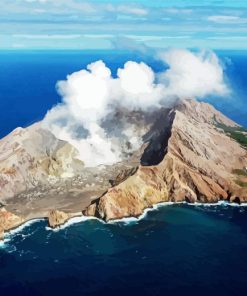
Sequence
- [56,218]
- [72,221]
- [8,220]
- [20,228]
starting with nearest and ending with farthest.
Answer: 1. [8,220]
2. [20,228]
3. [56,218]
4. [72,221]

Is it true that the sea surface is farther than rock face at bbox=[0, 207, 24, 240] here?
No

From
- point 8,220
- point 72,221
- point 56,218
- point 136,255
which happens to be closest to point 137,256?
point 136,255

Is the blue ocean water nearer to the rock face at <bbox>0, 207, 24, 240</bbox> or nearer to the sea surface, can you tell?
the sea surface

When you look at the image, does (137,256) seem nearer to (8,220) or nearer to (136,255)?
(136,255)

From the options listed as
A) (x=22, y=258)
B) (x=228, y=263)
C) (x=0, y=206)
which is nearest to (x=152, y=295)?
(x=228, y=263)

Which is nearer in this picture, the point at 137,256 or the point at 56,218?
the point at 137,256

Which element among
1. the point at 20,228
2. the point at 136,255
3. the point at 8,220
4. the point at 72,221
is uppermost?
the point at 8,220

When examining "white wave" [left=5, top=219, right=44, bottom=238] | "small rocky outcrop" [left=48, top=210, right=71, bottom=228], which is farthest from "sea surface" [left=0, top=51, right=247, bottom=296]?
"small rocky outcrop" [left=48, top=210, right=71, bottom=228]
